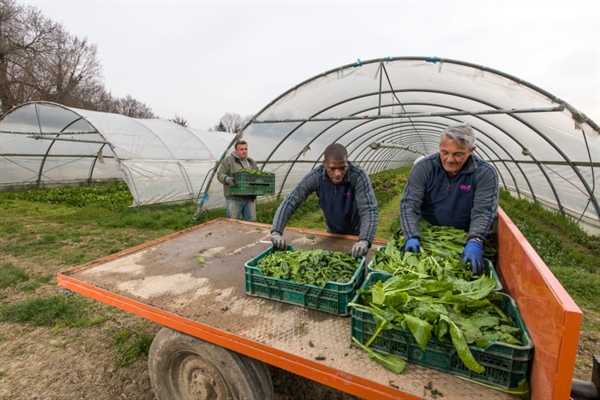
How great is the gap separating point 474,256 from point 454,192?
80 centimetres

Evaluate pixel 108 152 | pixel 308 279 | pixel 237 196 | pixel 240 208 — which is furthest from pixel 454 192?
pixel 108 152

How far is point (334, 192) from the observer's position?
384cm

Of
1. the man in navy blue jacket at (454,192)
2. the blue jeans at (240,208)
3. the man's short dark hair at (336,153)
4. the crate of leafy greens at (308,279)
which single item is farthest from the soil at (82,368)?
the blue jeans at (240,208)

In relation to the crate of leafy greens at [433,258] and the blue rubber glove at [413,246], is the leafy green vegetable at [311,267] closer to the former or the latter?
the crate of leafy greens at [433,258]

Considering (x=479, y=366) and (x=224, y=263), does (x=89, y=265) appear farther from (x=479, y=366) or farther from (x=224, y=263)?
(x=479, y=366)

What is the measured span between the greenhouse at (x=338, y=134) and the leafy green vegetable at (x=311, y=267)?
502 centimetres

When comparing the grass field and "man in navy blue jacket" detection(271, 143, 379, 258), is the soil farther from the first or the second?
"man in navy blue jacket" detection(271, 143, 379, 258)

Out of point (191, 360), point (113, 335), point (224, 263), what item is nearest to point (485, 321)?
point (191, 360)

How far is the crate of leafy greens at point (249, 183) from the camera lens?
22.0ft

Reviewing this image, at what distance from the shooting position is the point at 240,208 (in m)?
7.13

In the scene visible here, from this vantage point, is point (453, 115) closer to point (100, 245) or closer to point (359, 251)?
point (359, 251)

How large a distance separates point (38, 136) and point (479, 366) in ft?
50.1

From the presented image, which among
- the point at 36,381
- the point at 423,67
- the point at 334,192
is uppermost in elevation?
the point at 423,67

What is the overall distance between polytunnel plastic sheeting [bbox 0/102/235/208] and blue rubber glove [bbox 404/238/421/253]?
24.6 feet
